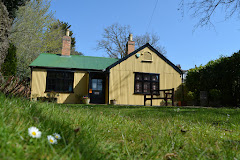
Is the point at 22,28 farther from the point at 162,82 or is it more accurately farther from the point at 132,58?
the point at 162,82

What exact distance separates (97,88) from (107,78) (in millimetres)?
1345

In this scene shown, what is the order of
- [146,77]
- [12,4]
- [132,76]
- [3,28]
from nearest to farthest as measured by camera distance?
[3,28]
[12,4]
[132,76]
[146,77]

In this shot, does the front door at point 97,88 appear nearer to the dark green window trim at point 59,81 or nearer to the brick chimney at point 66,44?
the dark green window trim at point 59,81

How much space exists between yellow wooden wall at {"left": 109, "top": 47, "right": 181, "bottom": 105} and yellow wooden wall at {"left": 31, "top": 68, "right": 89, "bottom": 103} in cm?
249

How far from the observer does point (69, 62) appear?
14953 mm

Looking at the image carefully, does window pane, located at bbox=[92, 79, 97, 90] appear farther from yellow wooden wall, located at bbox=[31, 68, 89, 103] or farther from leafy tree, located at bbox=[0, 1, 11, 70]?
leafy tree, located at bbox=[0, 1, 11, 70]

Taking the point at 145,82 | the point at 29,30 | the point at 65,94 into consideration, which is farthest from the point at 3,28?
the point at 29,30

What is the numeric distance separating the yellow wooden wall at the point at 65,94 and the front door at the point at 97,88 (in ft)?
1.69

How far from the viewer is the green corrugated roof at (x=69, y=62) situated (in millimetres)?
13910

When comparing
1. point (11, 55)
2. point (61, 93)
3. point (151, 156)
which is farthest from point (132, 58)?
point (151, 156)

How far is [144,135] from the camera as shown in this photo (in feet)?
7.39

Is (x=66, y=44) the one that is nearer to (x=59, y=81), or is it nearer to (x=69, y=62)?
(x=69, y=62)

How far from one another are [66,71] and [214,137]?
13.2 metres

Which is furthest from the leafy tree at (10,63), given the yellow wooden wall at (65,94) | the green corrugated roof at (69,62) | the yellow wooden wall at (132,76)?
the yellow wooden wall at (132,76)
